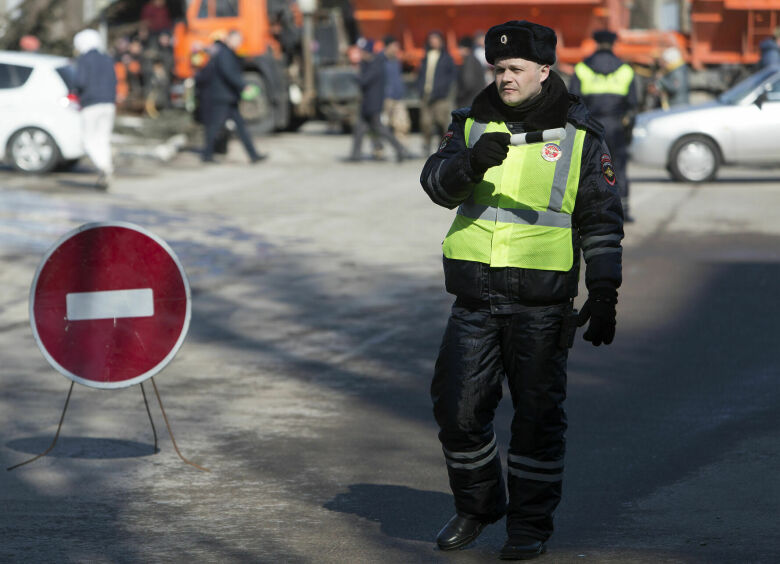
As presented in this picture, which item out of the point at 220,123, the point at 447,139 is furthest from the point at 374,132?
the point at 447,139

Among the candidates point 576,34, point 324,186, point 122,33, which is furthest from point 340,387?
point 122,33

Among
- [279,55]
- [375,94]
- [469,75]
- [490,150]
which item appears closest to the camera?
[490,150]

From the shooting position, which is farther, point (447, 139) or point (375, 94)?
point (375, 94)

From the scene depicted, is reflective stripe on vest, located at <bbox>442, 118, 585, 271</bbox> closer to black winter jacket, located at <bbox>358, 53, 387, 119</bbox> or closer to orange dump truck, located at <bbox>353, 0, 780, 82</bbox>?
black winter jacket, located at <bbox>358, 53, 387, 119</bbox>

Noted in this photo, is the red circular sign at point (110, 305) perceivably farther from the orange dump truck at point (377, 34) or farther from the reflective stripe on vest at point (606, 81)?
the orange dump truck at point (377, 34)

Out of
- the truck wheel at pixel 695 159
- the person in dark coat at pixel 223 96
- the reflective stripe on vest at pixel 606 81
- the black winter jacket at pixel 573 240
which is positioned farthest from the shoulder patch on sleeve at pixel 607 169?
the person in dark coat at pixel 223 96

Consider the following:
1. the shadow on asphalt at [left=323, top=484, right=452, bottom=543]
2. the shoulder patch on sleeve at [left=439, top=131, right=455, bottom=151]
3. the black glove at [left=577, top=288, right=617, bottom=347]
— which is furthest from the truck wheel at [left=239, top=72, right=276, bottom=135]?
the black glove at [left=577, top=288, right=617, bottom=347]

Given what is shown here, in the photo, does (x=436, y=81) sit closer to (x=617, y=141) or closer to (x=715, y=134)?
(x=715, y=134)

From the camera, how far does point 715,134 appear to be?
61.5ft

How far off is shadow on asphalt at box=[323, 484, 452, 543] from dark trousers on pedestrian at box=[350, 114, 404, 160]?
16955 mm

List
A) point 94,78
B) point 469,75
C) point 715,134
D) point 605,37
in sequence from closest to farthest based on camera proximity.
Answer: point 605,37 → point 94,78 → point 715,134 → point 469,75

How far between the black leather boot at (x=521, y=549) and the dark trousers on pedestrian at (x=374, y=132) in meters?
17.9

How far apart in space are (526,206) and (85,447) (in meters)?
Result: 2.82

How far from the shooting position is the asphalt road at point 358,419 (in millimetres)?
5164
